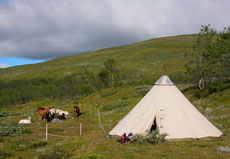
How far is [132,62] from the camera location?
139375 mm

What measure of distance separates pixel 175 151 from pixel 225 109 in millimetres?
13496

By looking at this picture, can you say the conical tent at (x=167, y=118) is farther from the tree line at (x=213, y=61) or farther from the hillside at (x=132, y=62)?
the hillside at (x=132, y=62)

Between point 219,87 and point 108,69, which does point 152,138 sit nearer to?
point 219,87

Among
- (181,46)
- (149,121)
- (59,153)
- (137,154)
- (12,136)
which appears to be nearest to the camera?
(137,154)

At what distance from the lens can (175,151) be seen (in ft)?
34.6

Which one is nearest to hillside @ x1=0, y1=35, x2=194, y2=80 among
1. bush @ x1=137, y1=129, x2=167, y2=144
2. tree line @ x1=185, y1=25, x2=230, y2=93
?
tree line @ x1=185, y1=25, x2=230, y2=93

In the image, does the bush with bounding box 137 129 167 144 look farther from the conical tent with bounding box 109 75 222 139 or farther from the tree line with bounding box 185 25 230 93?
the tree line with bounding box 185 25 230 93

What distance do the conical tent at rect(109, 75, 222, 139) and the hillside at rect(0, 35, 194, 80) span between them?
95083 mm

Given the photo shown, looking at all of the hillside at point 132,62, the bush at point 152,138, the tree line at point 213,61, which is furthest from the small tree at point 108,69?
the bush at point 152,138

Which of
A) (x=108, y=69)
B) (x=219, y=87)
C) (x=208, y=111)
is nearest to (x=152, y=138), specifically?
(x=208, y=111)

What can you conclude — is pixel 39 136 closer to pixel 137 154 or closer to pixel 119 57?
pixel 137 154

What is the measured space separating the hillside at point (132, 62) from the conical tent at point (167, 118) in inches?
3743

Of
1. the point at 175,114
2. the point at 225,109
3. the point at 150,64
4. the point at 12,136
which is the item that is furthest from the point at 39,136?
the point at 150,64

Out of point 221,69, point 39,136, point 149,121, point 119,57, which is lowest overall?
point 39,136
